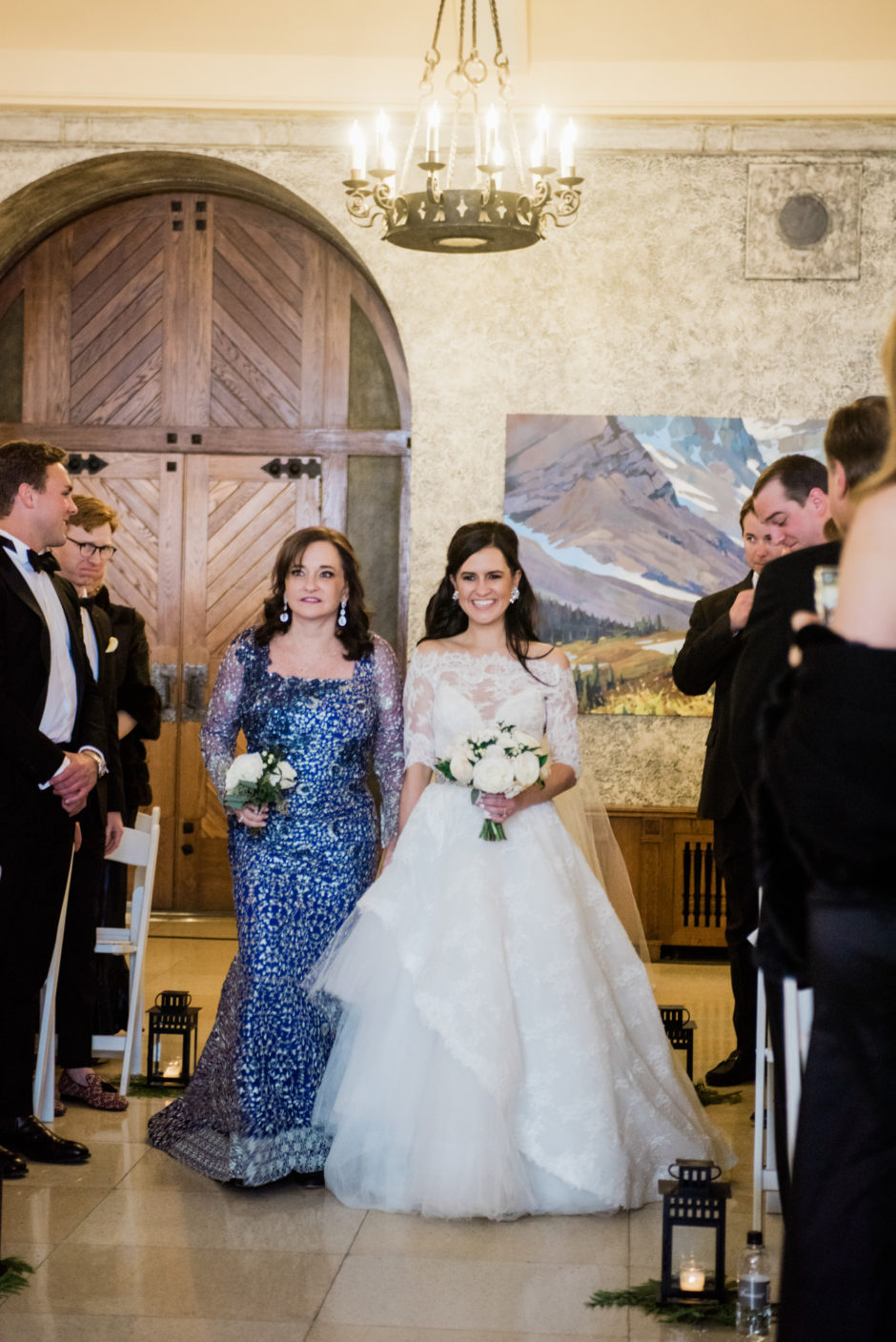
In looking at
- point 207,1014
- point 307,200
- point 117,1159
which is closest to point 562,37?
point 307,200

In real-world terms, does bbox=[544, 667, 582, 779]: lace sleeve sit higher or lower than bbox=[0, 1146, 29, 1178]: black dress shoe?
higher

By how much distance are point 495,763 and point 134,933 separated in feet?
5.64

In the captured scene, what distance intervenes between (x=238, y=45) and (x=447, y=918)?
18.4 feet

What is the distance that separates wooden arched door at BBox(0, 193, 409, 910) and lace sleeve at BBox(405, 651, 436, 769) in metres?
4.04

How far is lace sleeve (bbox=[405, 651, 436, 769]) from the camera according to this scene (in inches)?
175

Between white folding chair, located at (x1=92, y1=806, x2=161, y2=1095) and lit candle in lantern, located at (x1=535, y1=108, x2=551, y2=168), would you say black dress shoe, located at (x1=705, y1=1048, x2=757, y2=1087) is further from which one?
lit candle in lantern, located at (x1=535, y1=108, x2=551, y2=168)

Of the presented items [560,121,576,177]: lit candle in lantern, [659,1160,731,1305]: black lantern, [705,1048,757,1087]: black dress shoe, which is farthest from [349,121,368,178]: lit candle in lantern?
[659,1160,731,1305]: black lantern

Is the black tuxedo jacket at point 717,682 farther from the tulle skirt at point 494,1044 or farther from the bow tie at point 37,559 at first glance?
the bow tie at point 37,559

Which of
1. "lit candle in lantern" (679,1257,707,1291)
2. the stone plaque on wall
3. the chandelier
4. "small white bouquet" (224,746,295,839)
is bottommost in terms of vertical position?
"lit candle in lantern" (679,1257,707,1291)

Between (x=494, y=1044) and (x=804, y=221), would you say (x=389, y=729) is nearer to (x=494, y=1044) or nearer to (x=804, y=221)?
(x=494, y=1044)

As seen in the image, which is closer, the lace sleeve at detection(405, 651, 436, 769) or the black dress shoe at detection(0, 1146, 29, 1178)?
the black dress shoe at detection(0, 1146, 29, 1178)

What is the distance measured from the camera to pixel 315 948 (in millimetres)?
4320

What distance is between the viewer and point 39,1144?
4.27 meters

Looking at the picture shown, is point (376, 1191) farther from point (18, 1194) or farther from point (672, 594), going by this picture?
point (672, 594)
